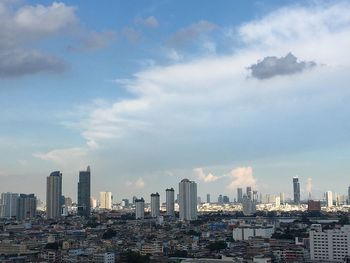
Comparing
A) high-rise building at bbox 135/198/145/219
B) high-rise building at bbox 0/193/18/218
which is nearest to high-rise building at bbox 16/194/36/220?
high-rise building at bbox 0/193/18/218

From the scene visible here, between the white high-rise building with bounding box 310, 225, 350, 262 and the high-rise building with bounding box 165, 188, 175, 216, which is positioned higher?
the high-rise building with bounding box 165, 188, 175, 216

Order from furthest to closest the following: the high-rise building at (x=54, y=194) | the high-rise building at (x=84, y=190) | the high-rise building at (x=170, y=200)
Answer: the high-rise building at (x=84, y=190), the high-rise building at (x=170, y=200), the high-rise building at (x=54, y=194)

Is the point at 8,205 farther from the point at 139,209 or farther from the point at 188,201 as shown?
the point at 188,201

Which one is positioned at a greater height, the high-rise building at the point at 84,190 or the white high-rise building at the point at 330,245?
the high-rise building at the point at 84,190

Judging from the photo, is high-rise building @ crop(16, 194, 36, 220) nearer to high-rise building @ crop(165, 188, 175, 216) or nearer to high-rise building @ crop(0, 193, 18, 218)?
high-rise building @ crop(0, 193, 18, 218)

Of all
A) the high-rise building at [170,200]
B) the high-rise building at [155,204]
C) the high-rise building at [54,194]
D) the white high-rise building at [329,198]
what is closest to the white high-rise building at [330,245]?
the high-rise building at [170,200]

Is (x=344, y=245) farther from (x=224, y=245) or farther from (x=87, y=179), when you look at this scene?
(x=87, y=179)

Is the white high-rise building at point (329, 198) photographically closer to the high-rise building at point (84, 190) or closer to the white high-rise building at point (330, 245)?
the high-rise building at point (84, 190)
